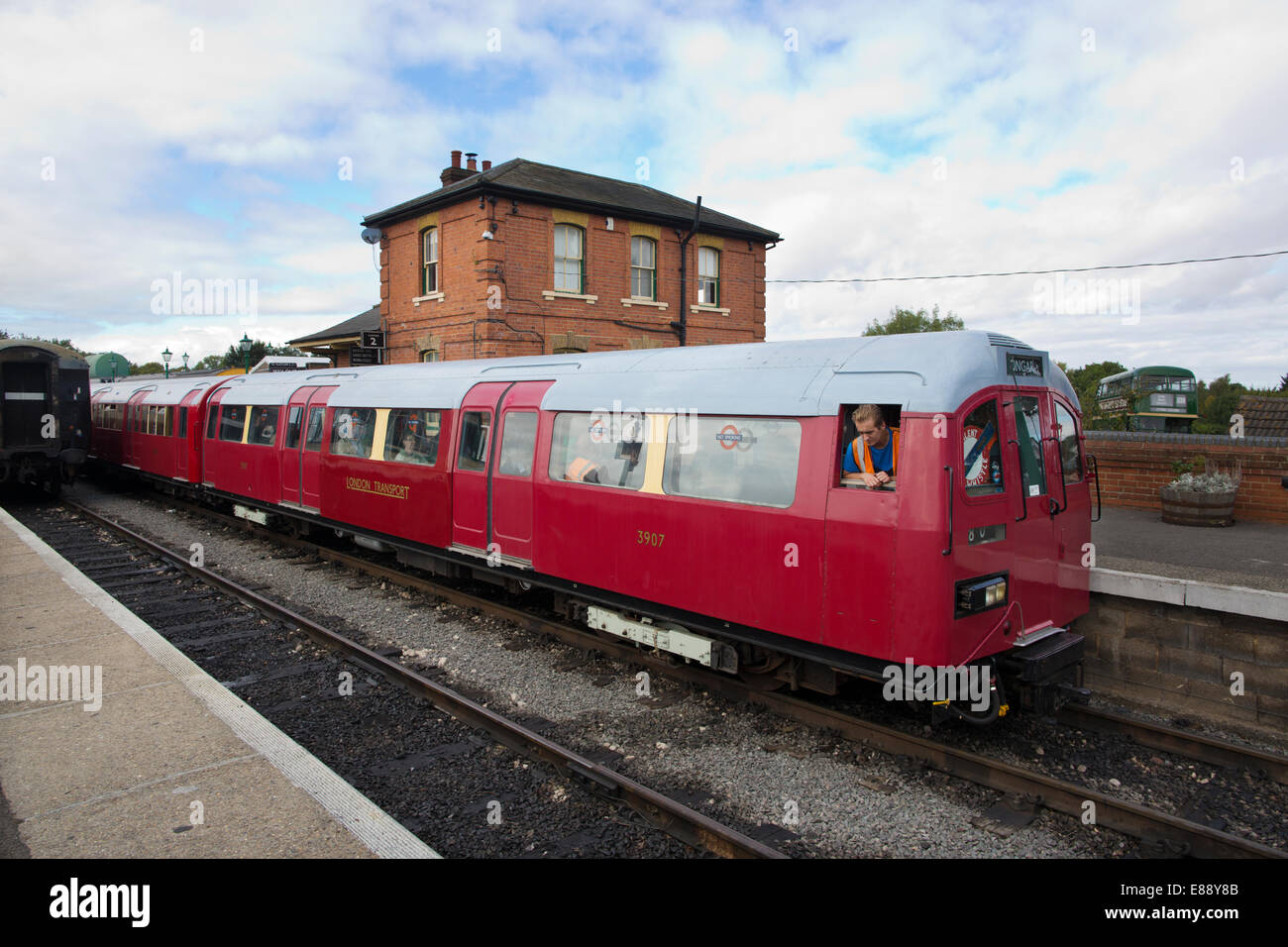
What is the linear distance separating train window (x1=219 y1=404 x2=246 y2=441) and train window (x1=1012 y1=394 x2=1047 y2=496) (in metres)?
13.7

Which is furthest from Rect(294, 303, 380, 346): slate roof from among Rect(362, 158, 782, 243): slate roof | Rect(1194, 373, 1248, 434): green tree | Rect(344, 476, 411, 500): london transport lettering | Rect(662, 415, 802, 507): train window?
Rect(1194, 373, 1248, 434): green tree

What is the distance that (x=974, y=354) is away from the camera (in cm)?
528

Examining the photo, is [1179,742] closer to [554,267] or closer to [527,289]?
[527,289]

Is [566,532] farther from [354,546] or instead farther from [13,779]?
[354,546]

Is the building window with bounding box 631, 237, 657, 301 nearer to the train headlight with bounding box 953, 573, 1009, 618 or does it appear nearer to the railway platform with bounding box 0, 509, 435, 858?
the railway platform with bounding box 0, 509, 435, 858

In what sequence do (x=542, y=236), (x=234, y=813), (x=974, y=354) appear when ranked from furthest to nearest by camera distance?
(x=542, y=236) < (x=974, y=354) < (x=234, y=813)

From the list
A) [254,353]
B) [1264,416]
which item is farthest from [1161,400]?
[254,353]

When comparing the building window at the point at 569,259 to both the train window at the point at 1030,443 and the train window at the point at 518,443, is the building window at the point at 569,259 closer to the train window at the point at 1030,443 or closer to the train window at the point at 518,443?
the train window at the point at 518,443

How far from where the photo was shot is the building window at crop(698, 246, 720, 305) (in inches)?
903

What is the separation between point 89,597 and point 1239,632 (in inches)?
460

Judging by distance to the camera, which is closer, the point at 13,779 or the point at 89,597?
the point at 13,779

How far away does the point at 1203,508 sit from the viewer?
1049 centimetres

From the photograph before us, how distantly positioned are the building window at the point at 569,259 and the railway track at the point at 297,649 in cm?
1143

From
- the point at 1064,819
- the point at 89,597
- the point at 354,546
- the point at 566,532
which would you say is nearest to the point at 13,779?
the point at 566,532
